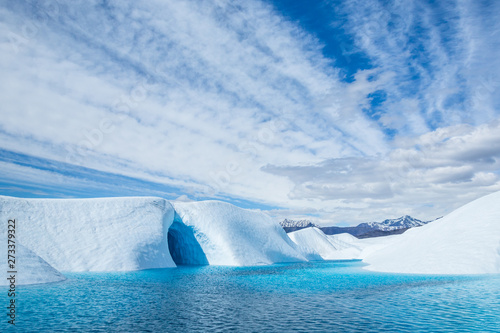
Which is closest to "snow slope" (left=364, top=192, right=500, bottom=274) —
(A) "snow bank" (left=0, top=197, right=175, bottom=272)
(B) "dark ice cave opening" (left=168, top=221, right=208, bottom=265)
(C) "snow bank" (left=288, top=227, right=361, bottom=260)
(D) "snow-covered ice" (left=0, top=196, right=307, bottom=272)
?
(D) "snow-covered ice" (left=0, top=196, right=307, bottom=272)

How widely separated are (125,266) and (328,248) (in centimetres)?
5977

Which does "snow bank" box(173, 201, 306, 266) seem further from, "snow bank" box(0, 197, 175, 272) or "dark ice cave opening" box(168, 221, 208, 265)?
"snow bank" box(0, 197, 175, 272)

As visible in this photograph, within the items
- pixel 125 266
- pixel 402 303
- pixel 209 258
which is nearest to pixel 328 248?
pixel 209 258

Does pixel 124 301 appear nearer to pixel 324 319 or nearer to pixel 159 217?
pixel 324 319

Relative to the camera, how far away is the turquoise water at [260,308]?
31.7 feet

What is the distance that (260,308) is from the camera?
41.0 feet

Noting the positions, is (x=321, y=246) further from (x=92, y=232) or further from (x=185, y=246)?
(x=92, y=232)

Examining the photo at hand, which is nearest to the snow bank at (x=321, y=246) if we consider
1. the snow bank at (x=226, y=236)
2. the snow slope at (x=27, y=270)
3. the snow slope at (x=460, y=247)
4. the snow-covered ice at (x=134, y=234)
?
the snow bank at (x=226, y=236)

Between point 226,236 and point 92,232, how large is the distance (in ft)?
54.5

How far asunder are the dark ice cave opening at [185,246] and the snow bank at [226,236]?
13cm

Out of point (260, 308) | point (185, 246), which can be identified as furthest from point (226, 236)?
point (260, 308)

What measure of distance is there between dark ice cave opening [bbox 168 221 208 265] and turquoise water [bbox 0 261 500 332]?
2577cm

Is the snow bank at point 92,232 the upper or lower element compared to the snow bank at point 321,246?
upper

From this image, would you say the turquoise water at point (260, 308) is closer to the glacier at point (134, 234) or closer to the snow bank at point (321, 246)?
the glacier at point (134, 234)
